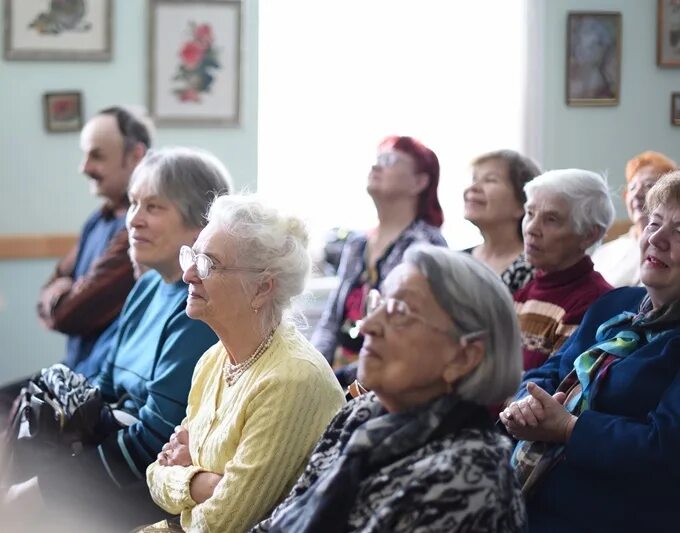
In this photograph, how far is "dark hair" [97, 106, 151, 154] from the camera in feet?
14.7

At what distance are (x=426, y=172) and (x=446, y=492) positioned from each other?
2.86m

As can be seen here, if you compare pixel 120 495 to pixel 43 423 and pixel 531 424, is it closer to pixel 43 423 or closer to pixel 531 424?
pixel 43 423

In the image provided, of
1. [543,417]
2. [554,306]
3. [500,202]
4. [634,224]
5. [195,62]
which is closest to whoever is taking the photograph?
[543,417]

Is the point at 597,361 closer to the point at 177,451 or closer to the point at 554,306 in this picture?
the point at 554,306

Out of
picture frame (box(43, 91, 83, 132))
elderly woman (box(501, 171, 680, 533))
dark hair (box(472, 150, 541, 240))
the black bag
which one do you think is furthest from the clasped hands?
picture frame (box(43, 91, 83, 132))

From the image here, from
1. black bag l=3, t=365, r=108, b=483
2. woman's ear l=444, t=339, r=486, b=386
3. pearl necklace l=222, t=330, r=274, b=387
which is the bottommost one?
black bag l=3, t=365, r=108, b=483

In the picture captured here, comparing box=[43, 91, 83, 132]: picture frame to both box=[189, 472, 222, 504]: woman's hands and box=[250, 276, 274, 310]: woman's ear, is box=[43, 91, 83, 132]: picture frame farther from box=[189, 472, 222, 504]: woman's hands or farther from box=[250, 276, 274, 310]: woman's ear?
box=[189, 472, 222, 504]: woman's hands

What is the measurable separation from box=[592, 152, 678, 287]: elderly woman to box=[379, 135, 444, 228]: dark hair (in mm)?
706

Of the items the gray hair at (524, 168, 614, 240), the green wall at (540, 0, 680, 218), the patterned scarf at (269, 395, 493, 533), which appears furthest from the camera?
the green wall at (540, 0, 680, 218)

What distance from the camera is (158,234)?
3127mm

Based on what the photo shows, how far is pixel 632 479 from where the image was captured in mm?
2254

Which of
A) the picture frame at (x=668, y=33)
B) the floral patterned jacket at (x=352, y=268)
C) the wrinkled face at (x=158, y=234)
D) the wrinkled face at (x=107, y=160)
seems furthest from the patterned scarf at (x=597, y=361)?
the picture frame at (x=668, y=33)

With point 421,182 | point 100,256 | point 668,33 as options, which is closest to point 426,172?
point 421,182

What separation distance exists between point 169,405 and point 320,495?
102 cm
